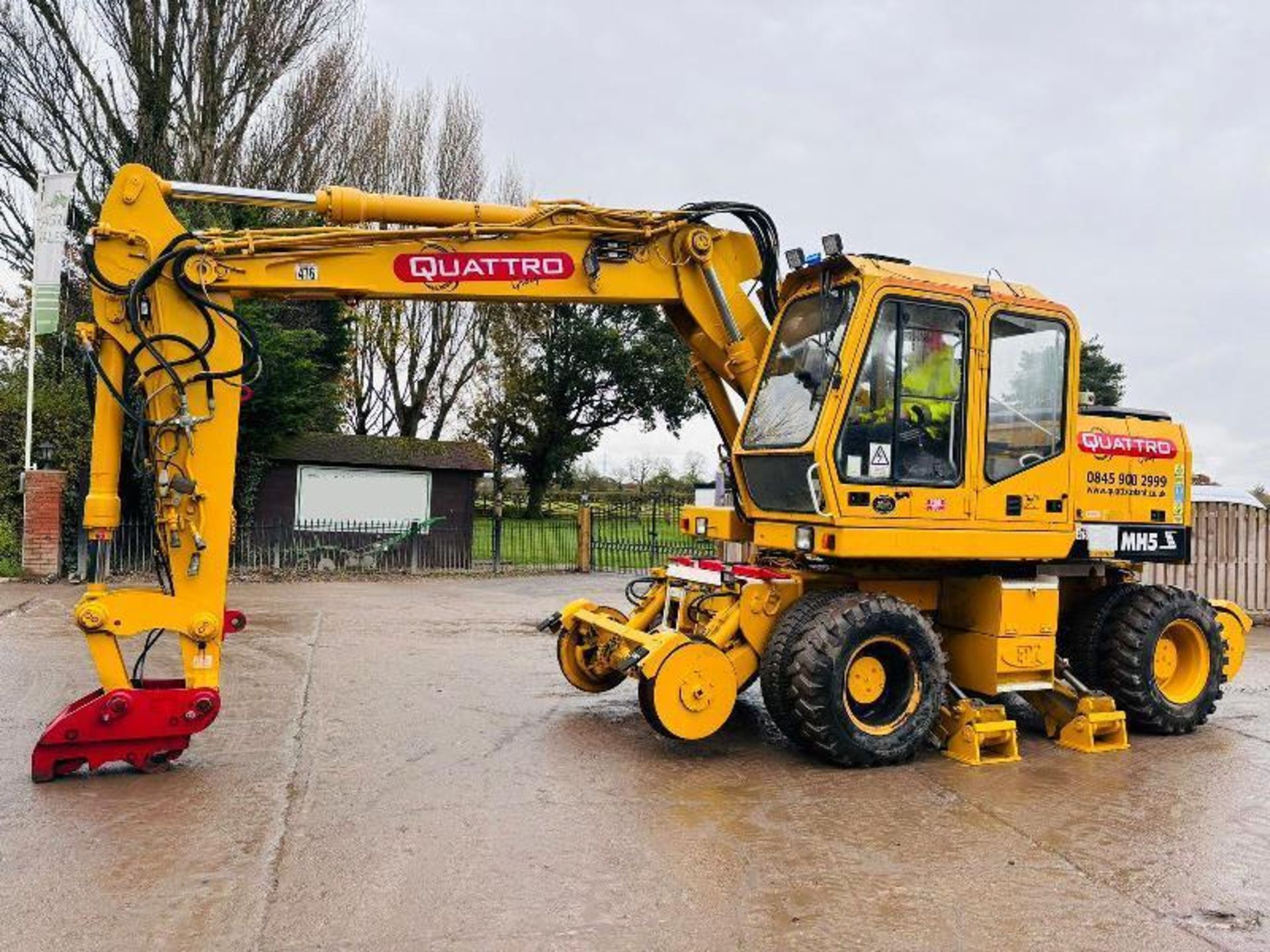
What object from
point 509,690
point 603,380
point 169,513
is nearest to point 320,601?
point 509,690

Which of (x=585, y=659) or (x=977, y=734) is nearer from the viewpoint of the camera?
(x=977, y=734)

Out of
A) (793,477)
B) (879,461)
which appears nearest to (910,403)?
(879,461)

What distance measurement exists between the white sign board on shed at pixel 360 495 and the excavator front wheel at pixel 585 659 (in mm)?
12539

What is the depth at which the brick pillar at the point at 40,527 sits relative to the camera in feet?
48.3

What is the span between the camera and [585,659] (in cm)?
741

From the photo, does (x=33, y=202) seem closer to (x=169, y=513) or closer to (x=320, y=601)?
(x=320, y=601)

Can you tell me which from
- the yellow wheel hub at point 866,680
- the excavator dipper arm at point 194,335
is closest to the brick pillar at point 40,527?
the excavator dipper arm at point 194,335

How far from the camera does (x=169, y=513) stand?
5.54 m

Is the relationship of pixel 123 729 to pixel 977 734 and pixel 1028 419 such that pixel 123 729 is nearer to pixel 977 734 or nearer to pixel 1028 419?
pixel 977 734

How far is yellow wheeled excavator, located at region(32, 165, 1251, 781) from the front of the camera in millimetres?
5543

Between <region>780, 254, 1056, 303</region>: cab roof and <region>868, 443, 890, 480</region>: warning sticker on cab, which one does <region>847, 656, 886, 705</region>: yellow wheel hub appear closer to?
<region>868, 443, 890, 480</region>: warning sticker on cab

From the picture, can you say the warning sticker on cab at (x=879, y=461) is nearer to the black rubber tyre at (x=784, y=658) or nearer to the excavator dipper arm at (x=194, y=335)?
the black rubber tyre at (x=784, y=658)

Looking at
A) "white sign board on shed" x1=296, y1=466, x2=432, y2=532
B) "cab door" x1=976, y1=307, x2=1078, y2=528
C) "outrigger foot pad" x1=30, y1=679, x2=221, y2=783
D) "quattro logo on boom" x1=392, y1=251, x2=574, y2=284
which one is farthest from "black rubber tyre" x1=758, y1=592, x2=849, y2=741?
"white sign board on shed" x1=296, y1=466, x2=432, y2=532

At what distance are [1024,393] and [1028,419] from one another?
177 mm
